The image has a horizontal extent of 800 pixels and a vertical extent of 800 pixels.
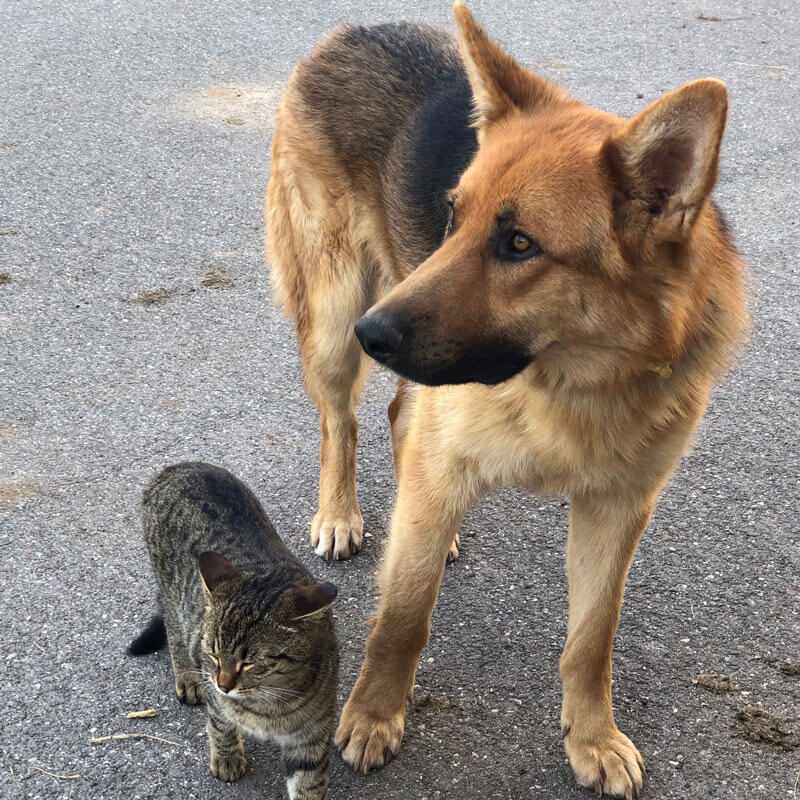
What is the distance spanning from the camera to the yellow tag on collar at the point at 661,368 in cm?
271

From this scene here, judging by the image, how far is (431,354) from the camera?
2584 millimetres

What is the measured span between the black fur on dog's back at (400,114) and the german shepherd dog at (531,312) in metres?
0.01

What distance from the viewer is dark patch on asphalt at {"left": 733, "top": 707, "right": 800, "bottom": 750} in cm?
321

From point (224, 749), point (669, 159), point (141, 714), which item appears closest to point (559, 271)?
point (669, 159)

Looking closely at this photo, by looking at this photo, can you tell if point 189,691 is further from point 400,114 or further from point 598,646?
point 400,114

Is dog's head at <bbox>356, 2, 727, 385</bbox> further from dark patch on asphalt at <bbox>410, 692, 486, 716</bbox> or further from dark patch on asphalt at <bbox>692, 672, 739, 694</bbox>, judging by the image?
dark patch on asphalt at <bbox>692, 672, 739, 694</bbox>

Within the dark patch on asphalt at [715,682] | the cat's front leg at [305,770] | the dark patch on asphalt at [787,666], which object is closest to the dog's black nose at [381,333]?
the cat's front leg at [305,770]

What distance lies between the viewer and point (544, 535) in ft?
13.6

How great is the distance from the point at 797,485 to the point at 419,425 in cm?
214

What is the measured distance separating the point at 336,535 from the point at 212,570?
1216mm

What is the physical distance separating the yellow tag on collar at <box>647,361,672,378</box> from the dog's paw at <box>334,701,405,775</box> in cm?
135

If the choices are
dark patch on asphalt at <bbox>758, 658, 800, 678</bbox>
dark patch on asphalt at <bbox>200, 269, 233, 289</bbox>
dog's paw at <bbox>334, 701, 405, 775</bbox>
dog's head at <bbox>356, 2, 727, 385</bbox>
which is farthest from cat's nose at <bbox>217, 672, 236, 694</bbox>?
dark patch on asphalt at <bbox>200, 269, 233, 289</bbox>

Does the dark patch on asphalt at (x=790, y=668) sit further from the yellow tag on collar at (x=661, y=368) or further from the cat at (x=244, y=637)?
the cat at (x=244, y=637)

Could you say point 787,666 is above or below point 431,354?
below
